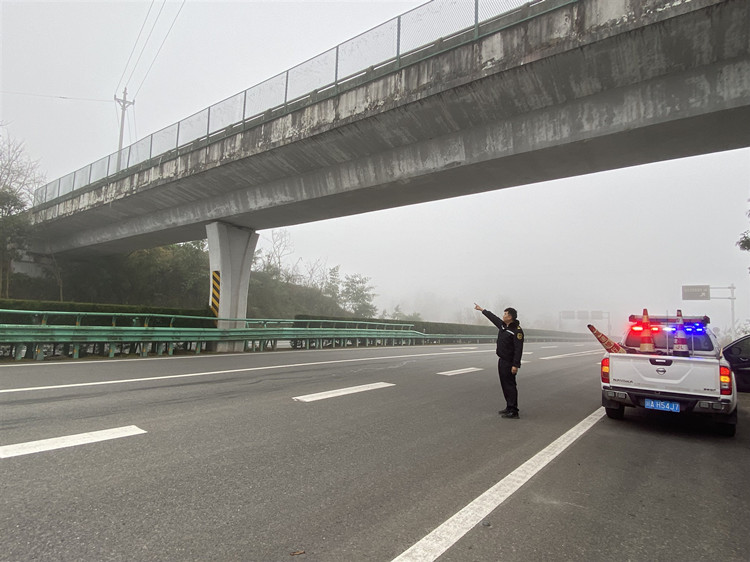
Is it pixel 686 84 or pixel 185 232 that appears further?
pixel 185 232

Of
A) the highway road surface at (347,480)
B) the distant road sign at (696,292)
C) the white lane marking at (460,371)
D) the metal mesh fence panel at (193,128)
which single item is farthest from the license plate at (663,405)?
the distant road sign at (696,292)

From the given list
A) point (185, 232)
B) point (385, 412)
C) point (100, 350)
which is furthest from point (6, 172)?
point (385, 412)

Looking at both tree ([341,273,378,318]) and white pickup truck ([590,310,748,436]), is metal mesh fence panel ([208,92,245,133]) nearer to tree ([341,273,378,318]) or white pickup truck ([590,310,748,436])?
white pickup truck ([590,310,748,436])

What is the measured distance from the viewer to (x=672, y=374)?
5.94 m

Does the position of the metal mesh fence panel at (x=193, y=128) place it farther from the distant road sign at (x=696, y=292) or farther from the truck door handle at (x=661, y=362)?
the distant road sign at (x=696, y=292)

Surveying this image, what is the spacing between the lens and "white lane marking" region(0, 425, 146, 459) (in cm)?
405

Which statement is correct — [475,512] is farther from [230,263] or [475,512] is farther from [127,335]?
[230,263]

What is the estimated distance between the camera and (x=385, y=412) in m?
6.60

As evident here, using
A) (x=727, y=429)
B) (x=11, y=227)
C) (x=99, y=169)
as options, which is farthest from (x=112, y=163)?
(x=727, y=429)

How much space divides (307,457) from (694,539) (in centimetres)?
333

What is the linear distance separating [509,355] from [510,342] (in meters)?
0.21

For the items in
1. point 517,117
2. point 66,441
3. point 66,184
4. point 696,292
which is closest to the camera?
point 66,441

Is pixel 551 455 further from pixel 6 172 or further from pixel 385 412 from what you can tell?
pixel 6 172

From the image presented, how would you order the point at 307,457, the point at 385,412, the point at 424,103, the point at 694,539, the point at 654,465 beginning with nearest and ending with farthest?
the point at 694,539
the point at 307,457
the point at 654,465
the point at 385,412
the point at 424,103
